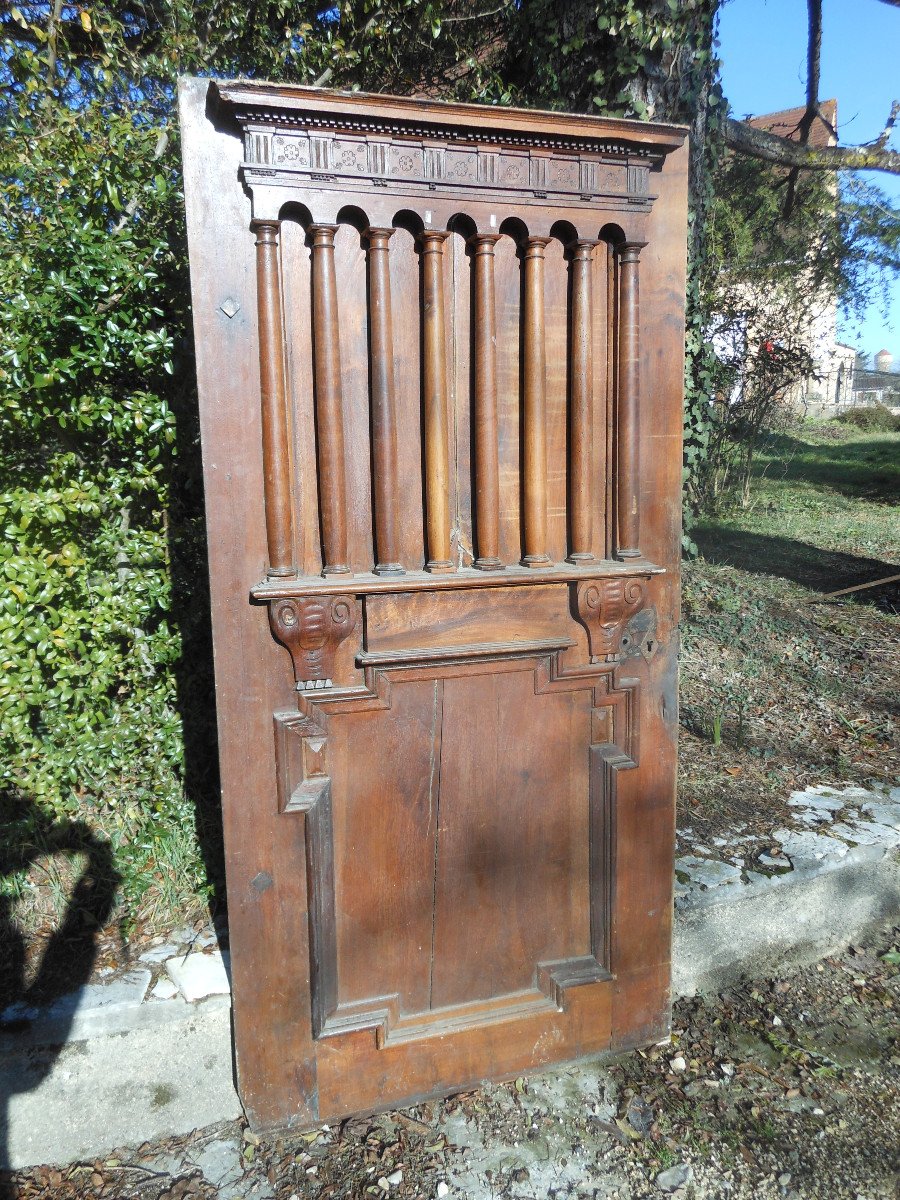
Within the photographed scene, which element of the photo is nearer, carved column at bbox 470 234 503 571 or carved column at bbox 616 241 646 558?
carved column at bbox 470 234 503 571

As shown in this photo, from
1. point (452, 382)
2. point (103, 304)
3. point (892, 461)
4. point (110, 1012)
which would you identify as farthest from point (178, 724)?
point (892, 461)

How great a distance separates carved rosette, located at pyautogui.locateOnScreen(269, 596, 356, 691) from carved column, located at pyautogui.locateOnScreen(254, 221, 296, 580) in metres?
0.09

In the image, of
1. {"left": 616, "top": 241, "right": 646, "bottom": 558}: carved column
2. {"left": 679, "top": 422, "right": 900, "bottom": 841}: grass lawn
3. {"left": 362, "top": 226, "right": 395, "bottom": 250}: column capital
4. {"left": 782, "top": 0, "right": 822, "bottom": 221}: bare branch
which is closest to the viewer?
{"left": 362, "top": 226, "right": 395, "bottom": 250}: column capital

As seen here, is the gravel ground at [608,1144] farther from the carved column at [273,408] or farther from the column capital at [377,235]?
the column capital at [377,235]

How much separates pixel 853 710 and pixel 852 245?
6.74 m

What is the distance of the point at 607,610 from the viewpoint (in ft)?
7.55

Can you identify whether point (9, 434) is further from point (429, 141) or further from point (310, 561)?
point (429, 141)

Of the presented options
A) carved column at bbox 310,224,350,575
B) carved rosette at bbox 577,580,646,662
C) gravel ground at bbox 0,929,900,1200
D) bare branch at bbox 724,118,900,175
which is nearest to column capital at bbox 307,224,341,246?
carved column at bbox 310,224,350,575

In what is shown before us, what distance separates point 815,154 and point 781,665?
15.3 feet

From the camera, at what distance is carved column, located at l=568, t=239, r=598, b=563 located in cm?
218

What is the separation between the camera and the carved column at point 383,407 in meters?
2.01

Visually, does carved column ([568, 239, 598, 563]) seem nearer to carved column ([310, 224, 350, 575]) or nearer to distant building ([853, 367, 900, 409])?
carved column ([310, 224, 350, 575])

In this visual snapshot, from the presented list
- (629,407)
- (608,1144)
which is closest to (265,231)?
(629,407)

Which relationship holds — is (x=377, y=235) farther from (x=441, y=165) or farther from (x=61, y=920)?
(x=61, y=920)
